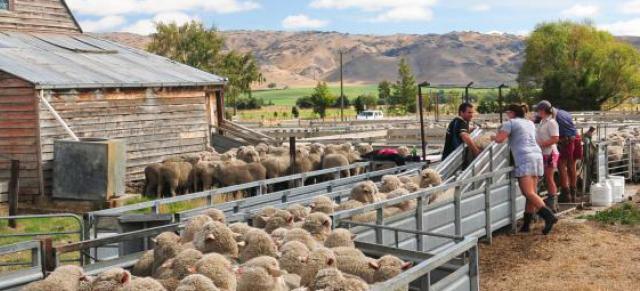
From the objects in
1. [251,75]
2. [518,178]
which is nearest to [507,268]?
[518,178]

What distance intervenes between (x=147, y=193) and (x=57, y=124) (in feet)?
8.87

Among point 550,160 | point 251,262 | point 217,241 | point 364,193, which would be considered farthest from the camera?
point 550,160

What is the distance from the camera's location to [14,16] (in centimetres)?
2341

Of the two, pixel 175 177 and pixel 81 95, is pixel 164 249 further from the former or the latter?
pixel 81 95

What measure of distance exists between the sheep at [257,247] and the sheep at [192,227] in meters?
0.64

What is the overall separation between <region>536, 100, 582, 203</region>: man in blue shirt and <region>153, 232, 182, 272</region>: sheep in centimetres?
845

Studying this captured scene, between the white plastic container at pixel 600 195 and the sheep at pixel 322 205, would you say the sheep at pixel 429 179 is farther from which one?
the white plastic container at pixel 600 195

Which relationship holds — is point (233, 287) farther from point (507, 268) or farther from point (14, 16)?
point (14, 16)

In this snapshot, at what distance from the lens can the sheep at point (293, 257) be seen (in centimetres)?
564

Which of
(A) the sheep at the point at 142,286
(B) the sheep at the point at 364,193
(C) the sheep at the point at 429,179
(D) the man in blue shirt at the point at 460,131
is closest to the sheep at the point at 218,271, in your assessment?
(A) the sheep at the point at 142,286

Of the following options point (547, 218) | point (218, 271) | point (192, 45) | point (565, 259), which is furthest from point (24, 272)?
point (192, 45)

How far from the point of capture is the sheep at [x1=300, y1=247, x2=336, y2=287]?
539 cm

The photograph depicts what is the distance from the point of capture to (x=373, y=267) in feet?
18.0

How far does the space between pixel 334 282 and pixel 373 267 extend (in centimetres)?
82
